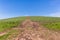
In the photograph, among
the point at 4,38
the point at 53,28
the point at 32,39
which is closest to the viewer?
the point at 32,39

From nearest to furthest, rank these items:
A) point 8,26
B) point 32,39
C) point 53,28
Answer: point 32,39
point 53,28
point 8,26

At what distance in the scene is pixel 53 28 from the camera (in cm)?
4069

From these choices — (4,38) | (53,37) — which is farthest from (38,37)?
(4,38)

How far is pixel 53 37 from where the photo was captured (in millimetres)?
33594

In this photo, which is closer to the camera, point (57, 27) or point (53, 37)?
point (53, 37)

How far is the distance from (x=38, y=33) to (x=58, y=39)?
487 cm

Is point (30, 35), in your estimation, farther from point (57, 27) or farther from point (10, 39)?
point (57, 27)

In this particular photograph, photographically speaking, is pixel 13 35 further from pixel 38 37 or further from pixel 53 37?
pixel 53 37

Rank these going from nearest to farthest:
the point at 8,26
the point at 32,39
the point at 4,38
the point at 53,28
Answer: the point at 32,39 < the point at 4,38 < the point at 53,28 < the point at 8,26

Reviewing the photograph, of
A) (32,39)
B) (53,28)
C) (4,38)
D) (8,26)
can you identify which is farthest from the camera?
(8,26)

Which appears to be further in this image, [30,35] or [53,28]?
[53,28]

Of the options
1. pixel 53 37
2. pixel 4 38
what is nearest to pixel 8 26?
pixel 4 38

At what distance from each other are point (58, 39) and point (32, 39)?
6332 millimetres

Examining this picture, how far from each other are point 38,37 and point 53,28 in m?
9.43
